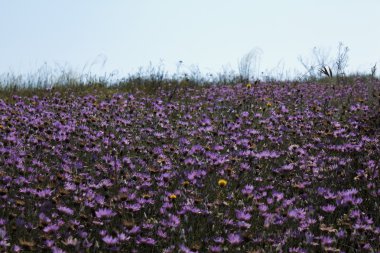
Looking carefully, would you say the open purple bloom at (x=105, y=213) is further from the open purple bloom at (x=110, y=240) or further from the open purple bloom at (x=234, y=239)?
the open purple bloom at (x=234, y=239)

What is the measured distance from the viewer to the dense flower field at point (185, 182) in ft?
12.8

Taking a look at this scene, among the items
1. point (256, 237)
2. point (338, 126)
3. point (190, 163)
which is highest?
point (338, 126)

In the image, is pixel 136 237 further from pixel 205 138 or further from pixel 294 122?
pixel 294 122

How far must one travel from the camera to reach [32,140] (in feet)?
19.8

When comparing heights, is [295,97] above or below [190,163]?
above

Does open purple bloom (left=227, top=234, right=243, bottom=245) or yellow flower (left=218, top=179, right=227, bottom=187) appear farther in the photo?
yellow flower (left=218, top=179, right=227, bottom=187)

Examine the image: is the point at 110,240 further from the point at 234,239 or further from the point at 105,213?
the point at 234,239

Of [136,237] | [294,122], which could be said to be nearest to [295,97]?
[294,122]

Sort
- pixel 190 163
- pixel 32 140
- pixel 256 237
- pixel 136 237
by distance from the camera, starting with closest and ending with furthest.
Result: pixel 136 237 < pixel 256 237 < pixel 190 163 < pixel 32 140

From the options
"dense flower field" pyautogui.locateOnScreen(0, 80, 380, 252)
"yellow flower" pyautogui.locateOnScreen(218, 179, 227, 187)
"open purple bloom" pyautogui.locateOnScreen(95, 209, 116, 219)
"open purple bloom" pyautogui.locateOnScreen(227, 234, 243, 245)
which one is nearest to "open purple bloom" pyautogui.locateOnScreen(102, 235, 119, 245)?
"dense flower field" pyautogui.locateOnScreen(0, 80, 380, 252)

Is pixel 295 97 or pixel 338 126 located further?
pixel 295 97

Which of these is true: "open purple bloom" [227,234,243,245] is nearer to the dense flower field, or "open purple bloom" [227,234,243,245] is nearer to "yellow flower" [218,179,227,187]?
the dense flower field

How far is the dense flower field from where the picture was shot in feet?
12.8

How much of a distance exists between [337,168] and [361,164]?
0.34m
